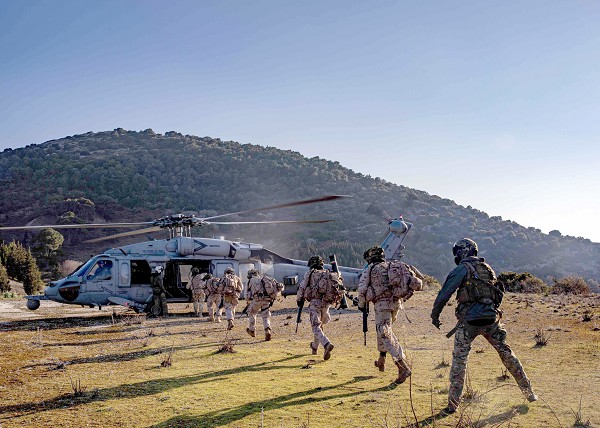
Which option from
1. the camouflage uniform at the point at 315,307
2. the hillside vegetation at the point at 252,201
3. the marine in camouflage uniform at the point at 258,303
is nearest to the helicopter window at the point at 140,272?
the marine in camouflage uniform at the point at 258,303

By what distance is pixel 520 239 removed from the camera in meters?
71.3

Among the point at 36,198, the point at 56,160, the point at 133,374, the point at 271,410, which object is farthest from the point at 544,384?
the point at 56,160

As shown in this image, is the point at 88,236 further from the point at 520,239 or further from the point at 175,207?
the point at 520,239

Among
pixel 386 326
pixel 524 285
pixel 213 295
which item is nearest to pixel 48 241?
pixel 213 295

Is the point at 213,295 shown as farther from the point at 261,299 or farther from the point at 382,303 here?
the point at 382,303

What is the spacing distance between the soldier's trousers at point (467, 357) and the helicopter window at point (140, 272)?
43.9 ft

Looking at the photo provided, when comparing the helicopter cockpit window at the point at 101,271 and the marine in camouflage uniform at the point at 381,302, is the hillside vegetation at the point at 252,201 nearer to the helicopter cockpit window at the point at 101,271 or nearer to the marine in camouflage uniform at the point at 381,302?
the helicopter cockpit window at the point at 101,271

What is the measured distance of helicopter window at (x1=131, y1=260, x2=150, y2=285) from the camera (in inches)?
659

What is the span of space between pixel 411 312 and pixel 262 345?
7999 mm

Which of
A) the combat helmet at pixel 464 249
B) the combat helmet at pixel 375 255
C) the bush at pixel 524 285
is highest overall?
the combat helmet at pixel 464 249

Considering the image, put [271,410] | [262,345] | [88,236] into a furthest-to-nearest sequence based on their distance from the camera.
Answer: [88,236]
[262,345]
[271,410]

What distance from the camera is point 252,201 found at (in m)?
77.2

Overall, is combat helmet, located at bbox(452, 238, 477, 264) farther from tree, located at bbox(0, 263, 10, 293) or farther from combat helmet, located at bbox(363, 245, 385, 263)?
tree, located at bbox(0, 263, 10, 293)

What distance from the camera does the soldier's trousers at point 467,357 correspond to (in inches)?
214
